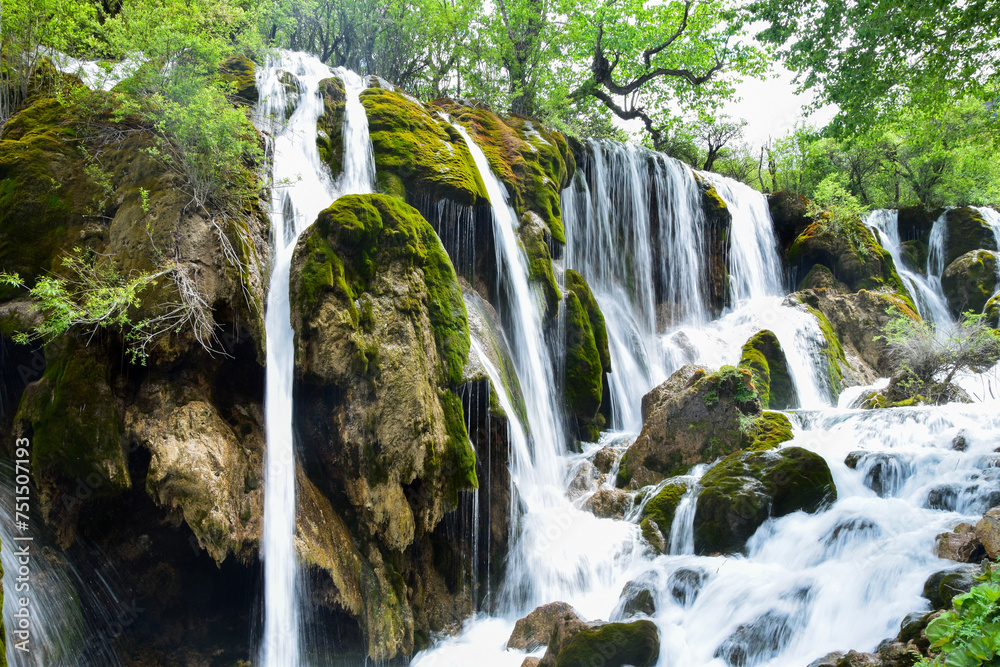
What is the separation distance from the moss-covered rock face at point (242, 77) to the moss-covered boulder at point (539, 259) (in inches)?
221

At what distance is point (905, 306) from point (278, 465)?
18.6m

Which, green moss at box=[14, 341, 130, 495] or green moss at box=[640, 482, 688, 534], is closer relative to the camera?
green moss at box=[14, 341, 130, 495]

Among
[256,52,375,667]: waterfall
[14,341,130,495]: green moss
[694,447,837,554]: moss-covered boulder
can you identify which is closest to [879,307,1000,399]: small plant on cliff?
[694,447,837,554]: moss-covered boulder

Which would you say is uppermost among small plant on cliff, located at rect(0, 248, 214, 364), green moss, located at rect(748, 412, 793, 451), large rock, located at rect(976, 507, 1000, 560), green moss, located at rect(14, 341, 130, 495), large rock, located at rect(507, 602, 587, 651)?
small plant on cliff, located at rect(0, 248, 214, 364)

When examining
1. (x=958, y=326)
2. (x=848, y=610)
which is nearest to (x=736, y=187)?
(x=958, y=326)

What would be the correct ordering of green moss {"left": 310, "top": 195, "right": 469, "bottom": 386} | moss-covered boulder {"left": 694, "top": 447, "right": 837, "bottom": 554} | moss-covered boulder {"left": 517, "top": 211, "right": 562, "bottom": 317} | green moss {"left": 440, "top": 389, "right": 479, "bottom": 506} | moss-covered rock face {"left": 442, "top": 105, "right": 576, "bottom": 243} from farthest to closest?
moss-covered rock face {"left": 442, "top": 105, "right": 576, "bottom": 243}
moss-covered boulder {"left": 517, "top": 211, "right": 562, "bottom": 317}
moss-covered boulder {"left": 694, "top": 447, "right": 837, "bottom": 554}
green moss {"left": 440, "top": 389, "right": 479, "bottom": 506}
green moss {"left": 310, "top": 195, "right": 469, "bottom": 386}

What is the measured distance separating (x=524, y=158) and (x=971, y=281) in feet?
54.2

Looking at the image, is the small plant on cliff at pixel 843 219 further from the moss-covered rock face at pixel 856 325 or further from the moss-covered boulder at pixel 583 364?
the moss-covered boulder at pixel 583 364

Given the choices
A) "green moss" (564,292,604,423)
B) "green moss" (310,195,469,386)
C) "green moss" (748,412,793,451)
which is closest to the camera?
"green moss" (310,195,469,386)

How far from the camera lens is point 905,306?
1734 cm

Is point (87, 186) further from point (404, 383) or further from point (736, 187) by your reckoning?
point (736, 187)

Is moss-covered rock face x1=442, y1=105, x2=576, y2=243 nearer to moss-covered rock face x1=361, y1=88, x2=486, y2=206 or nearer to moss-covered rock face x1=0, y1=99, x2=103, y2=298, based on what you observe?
moss-covered rock face x1=361, y1=88, x2=486, y2=206

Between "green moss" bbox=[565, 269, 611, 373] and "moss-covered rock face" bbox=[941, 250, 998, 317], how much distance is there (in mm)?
13812
